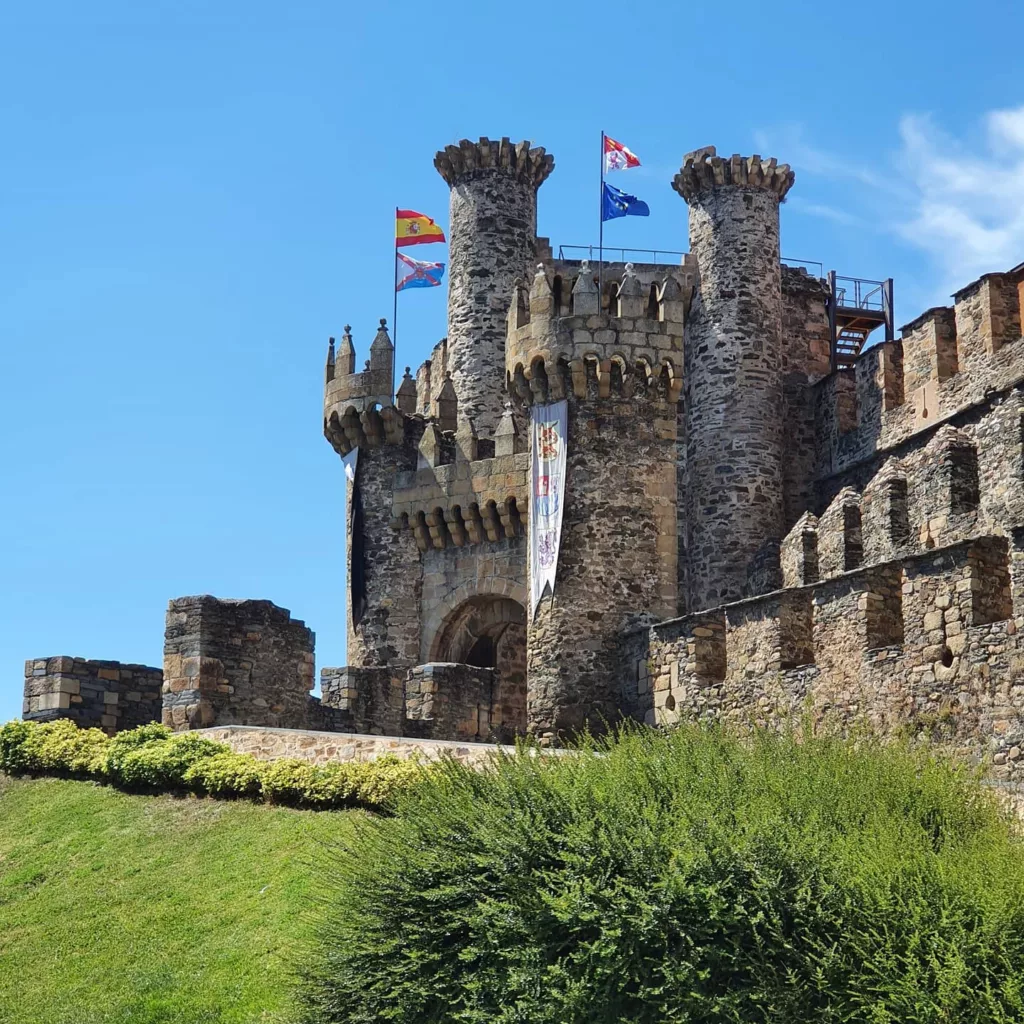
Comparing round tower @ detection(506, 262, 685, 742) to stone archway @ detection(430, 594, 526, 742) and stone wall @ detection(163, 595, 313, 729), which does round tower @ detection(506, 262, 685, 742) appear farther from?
stone archway @ detection(430, 594, 526, 742)

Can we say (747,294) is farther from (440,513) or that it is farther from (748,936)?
(748,936)

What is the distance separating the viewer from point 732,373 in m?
40.8

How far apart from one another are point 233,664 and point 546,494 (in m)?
5.46

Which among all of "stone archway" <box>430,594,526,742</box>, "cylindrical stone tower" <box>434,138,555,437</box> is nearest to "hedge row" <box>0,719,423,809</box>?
"stone archway" <box>430,594,526,742</box>

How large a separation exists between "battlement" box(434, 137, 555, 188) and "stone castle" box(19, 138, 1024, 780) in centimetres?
6

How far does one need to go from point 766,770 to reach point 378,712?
14.1m

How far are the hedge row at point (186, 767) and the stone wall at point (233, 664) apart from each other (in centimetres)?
92

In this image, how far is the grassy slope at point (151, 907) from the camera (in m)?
21.3

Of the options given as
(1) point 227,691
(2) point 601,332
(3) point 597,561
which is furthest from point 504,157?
(1) point 227,691

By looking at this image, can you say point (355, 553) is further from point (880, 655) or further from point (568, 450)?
point (880, 655)

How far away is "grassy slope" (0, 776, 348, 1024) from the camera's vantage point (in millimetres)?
21281

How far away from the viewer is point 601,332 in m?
33.7

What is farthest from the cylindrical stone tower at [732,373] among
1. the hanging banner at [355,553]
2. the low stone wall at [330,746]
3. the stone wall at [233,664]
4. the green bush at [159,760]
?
the green bush at [159,760]

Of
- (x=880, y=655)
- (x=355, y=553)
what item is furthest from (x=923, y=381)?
(x=880, y=655)
